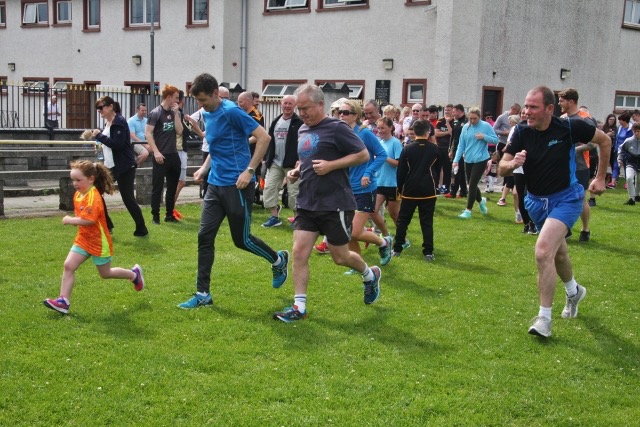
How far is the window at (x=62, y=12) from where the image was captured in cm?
3086

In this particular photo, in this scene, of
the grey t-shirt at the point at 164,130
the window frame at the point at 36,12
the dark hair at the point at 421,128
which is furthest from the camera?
the window frame at the point at 36,12

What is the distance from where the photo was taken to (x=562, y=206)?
6.32m

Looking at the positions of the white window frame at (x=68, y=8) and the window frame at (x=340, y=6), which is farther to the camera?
the white window frame at (x=68, y=8)

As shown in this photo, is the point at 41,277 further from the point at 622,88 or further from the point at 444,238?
the point at 622,88

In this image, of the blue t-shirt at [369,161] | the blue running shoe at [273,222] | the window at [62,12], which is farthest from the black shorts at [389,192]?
the window at [62,12]

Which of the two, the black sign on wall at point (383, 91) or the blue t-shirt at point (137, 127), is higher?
the black sign on wall at point (383, 91)

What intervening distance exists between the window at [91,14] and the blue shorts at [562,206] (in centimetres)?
→ 2608

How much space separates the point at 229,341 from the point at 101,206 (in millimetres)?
1858

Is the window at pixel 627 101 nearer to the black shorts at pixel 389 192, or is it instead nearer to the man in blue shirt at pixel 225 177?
the black shorts at pixel 389 192

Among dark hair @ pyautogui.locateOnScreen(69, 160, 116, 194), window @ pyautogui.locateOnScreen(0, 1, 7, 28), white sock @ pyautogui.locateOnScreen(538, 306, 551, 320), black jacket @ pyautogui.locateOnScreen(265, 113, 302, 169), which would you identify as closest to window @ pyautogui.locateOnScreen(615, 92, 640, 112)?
black jacket @ pyautogui.locateOnScreen(265, 113, 302, 169)

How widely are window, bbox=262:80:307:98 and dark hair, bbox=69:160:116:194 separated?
1753 cm

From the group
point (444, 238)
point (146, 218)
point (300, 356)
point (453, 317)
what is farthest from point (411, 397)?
point (146, 218)

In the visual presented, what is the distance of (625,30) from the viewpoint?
26.4 meters

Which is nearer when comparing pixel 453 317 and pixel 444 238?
pixel 453 317
